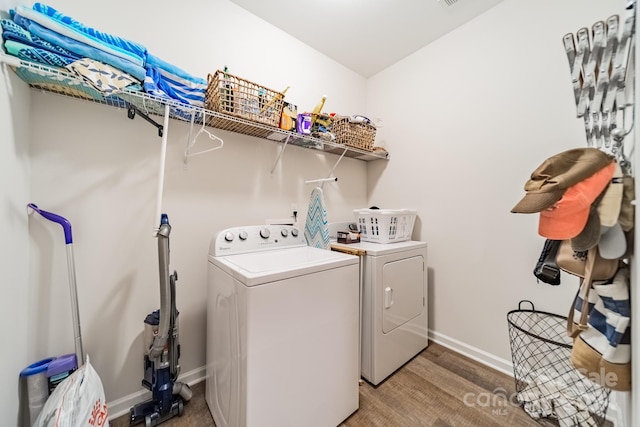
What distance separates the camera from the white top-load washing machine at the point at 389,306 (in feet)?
5.08

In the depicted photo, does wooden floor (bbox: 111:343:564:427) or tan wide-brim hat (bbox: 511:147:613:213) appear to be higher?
tan wide-brim hat (bbox: 511:147:613:213)

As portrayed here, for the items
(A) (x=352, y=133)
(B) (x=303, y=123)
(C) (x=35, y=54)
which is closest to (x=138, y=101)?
(C) (x=35, y=54)

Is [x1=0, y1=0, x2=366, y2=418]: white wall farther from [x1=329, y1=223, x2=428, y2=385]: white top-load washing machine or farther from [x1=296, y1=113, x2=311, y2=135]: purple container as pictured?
[x1=329, y1=223, x2=428, y2=385]: white top-load washing machine

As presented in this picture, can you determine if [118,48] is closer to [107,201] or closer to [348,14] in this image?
[107,201]

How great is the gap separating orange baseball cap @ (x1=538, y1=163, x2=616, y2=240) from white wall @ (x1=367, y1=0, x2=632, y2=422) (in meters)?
1.12

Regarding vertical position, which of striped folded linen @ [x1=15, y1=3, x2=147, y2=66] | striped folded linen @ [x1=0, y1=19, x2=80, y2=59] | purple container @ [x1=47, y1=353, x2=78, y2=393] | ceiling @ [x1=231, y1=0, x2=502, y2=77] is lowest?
purple container @ [x1=47, y1=353, x2=78, y2=393]

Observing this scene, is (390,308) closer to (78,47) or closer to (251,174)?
(251,174)

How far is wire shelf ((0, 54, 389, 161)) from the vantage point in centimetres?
95

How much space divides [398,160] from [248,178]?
4.66ft

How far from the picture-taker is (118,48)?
1.06 metres

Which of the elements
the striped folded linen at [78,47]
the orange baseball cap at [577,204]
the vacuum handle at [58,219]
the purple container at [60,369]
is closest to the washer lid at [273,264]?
the vacuum handle at [58,219]

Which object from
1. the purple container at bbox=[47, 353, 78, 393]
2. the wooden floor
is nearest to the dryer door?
the wooden floor

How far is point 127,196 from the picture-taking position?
1341mm

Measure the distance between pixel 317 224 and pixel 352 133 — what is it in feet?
2.86
